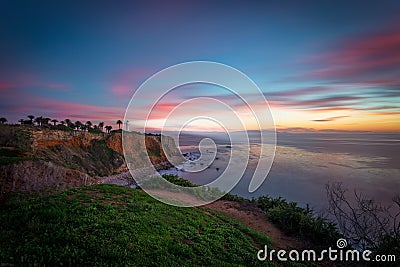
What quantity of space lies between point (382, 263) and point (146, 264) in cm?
1148

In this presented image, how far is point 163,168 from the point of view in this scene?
46188 mm

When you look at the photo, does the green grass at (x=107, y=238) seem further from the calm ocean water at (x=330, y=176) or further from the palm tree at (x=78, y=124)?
the palm tree at (x=78, y=124)

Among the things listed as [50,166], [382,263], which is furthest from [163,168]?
[382,263]

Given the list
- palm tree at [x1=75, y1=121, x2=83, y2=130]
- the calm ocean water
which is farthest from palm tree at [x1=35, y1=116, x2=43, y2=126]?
the calm ocean water

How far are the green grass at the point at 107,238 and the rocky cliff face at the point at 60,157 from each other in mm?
2463

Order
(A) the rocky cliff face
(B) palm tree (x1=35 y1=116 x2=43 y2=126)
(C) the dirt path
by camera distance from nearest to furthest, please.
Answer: (A) the rocky cliff face, (C) the dirt path, (B) palm tree (x1=35 y1=116 x2=43 y2=126)

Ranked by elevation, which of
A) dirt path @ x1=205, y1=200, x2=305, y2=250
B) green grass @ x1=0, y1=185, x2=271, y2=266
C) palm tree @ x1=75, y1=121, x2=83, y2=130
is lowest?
dirt path @ x1=205, y1=200, x2=305, y2=250

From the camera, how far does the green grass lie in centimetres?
418

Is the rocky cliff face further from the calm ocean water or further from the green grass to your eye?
the calm ocean water

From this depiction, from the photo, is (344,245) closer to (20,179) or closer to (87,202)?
(87,202)

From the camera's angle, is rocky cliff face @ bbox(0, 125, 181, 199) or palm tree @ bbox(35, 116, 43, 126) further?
palm tree @ bbox(35, 116, 43, 126)

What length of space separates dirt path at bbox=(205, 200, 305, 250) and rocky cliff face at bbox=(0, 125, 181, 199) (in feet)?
37.0

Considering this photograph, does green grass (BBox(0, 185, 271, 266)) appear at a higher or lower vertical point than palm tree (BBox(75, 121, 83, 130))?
lower

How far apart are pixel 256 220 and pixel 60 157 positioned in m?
31.5
